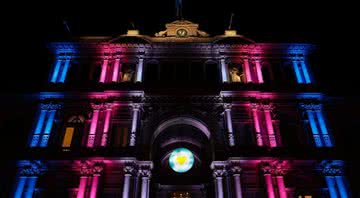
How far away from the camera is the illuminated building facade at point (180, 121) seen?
66.0 feet

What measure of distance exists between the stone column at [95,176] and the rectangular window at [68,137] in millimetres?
2714

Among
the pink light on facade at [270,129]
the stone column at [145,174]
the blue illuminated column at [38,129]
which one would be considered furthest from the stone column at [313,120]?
the blue illuminated column at [38,129]

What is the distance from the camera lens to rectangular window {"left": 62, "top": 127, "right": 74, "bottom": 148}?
864 inches

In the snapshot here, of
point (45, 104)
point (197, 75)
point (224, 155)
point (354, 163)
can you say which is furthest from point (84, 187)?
point (354, 163)

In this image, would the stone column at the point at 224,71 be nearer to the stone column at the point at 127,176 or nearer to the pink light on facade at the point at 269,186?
the pink light on facade at the point at 269,186

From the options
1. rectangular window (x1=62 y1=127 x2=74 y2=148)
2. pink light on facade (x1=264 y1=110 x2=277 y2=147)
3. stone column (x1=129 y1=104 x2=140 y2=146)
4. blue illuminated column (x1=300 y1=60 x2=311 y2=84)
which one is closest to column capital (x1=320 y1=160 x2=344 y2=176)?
pink light on facade (x1=264 y1=110 x2=277 y2=147)

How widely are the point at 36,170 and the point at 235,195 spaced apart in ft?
38.1

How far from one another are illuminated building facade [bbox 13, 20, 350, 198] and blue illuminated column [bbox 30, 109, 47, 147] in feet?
0.23

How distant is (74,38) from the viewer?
26156mm

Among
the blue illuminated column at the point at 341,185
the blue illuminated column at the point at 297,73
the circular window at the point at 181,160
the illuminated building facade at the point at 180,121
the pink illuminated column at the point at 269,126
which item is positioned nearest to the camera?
the blue illuminated column at the point at 341,185

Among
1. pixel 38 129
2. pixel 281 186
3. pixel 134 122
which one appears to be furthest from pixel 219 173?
pixel 38 129

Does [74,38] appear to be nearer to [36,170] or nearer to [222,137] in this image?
[36,170]

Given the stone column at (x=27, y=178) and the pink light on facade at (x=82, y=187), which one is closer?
the pink light on facade at (x=82, y=187)

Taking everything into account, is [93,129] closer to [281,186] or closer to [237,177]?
[237,177]
